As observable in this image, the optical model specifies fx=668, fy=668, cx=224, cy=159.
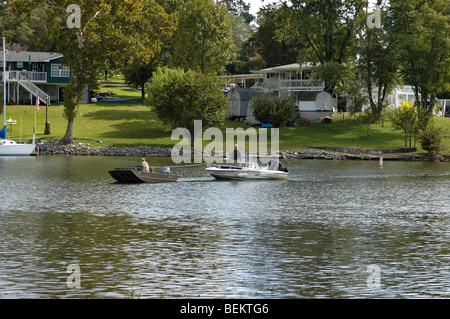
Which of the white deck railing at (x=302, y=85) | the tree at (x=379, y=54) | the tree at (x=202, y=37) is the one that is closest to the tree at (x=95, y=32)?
the tree at (x=202, y=37)

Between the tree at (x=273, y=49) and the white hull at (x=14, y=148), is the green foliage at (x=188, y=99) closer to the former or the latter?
the white hull at (x=14, y=148)

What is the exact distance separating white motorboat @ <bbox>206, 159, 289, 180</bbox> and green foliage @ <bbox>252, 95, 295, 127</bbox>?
39.3 meters

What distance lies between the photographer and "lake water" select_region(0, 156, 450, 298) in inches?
829

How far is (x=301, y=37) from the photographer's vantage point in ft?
337

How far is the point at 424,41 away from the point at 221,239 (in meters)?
75.0

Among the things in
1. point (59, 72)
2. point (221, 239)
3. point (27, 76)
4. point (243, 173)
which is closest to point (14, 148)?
point (243, 173)

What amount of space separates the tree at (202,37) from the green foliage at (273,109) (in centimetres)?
1234

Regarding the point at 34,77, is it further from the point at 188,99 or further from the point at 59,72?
the point at 188,99

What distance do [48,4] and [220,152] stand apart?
87.7 feet

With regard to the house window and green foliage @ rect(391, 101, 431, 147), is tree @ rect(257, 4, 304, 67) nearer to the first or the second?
the house window

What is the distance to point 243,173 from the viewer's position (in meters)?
54.9

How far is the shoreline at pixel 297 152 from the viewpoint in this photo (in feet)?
262
